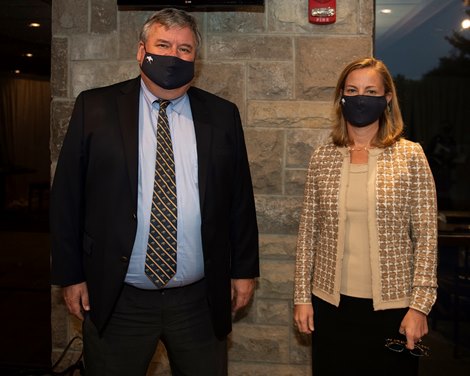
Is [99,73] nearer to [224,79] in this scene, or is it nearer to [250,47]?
[224,79]

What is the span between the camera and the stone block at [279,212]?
235cm

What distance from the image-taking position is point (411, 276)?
5.39 feet

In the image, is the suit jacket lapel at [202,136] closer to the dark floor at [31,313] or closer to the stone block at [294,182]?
the stone block at [294,182]

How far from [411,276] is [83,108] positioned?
117 cm

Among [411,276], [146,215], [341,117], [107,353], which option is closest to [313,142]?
[341,117]

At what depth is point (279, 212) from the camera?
92.7 inches

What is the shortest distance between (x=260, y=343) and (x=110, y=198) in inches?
47.2

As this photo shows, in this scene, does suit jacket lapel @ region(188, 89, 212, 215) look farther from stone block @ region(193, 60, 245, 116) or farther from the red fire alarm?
the red fire alarm

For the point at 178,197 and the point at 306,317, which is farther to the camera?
the point at 306,317

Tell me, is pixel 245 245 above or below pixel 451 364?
above

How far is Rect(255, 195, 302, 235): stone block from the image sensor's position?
7.71ft

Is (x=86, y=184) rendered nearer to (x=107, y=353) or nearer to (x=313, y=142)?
(x=107, y=353)

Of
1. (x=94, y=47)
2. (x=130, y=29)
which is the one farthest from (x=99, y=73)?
(x=130, y=29)

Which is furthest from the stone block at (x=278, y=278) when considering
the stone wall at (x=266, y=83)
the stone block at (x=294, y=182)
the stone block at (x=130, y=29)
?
the stone block at (x=130, y=29)
